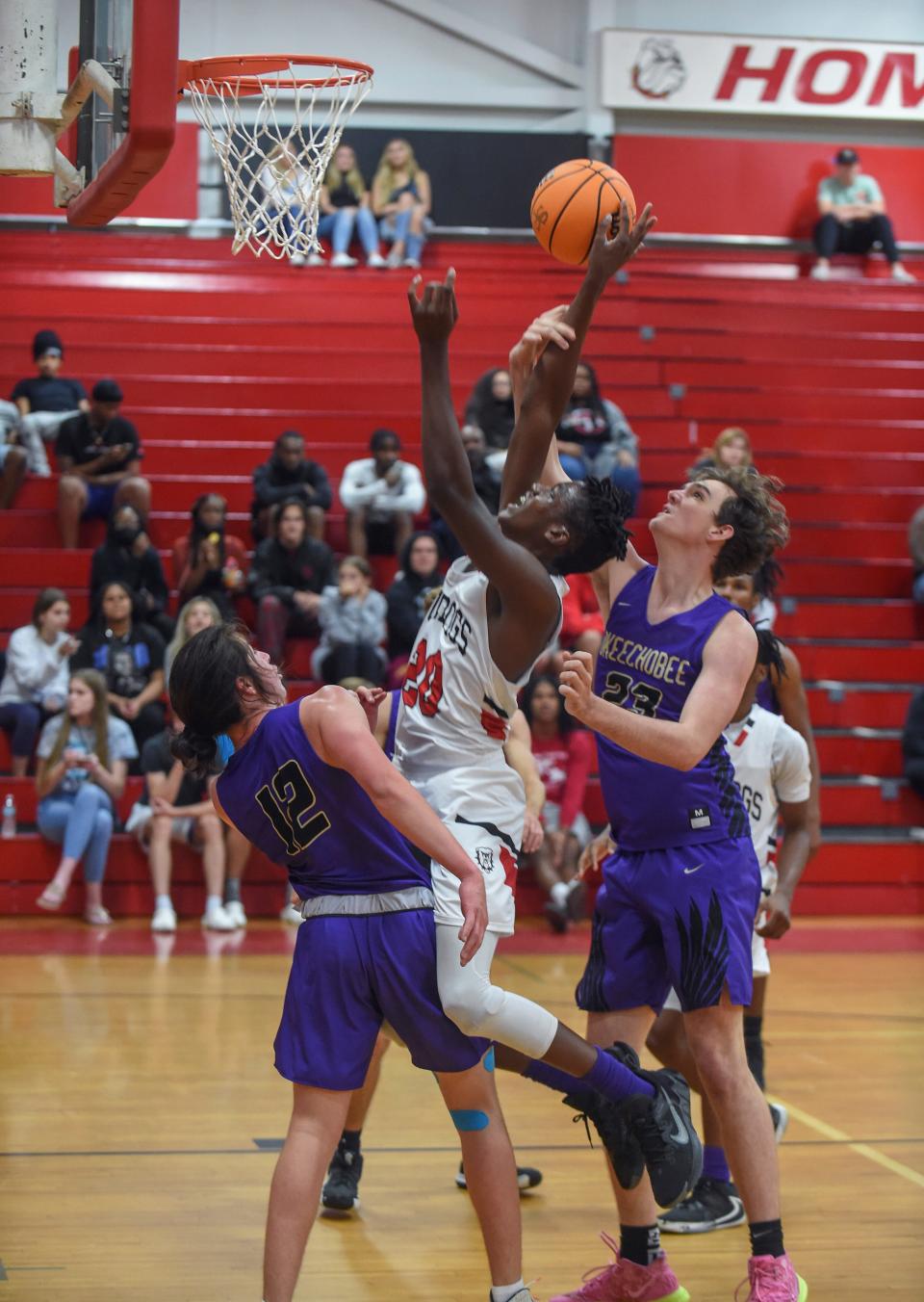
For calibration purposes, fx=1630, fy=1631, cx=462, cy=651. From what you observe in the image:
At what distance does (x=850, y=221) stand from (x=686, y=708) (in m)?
14.3

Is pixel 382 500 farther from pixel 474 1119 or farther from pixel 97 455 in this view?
pixel 474 1119

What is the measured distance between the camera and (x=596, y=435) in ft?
38.8

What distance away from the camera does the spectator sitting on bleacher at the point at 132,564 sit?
10.3 metres

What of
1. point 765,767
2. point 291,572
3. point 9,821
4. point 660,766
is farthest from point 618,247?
point 291,572

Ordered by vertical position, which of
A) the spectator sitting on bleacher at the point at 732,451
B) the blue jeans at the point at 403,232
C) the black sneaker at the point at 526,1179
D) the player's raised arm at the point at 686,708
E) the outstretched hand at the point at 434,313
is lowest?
the black sneaker at the point at 526,1179

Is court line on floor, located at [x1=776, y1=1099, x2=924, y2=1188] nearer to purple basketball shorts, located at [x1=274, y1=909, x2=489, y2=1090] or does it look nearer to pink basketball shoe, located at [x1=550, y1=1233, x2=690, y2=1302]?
pink basketball shoe, located at [x1=550, y1=1233, x2=690, y2=1302]

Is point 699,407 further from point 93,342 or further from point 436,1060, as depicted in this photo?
point 436,1060

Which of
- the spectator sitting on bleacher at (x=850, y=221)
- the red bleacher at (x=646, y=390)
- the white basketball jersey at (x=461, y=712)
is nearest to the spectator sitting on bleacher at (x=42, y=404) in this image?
the red bleacher at (x=646, y=390)

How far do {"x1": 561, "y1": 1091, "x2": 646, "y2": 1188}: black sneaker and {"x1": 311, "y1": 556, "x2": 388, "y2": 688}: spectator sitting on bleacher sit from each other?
611cm

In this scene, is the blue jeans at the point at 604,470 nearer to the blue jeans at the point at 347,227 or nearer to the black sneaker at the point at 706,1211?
the blue jeans at the point at 347,227

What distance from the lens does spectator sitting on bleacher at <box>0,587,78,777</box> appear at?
9766 mm

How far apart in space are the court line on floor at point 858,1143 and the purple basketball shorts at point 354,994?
7.12ft

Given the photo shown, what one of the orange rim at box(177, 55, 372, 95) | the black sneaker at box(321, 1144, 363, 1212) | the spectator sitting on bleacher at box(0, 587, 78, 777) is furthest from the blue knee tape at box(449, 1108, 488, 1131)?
the spectator sitting on bleacher at box(0, 587, 78, 777)

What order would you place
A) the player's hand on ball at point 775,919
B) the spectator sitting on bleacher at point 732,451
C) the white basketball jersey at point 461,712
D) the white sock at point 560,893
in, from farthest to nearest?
1. the spectator sitting on bleacher at point 732,451
2. the white sock at point 560,893
3. the player's hand on ball at point 775,919
4. the white basketball jersey at point 461,712
